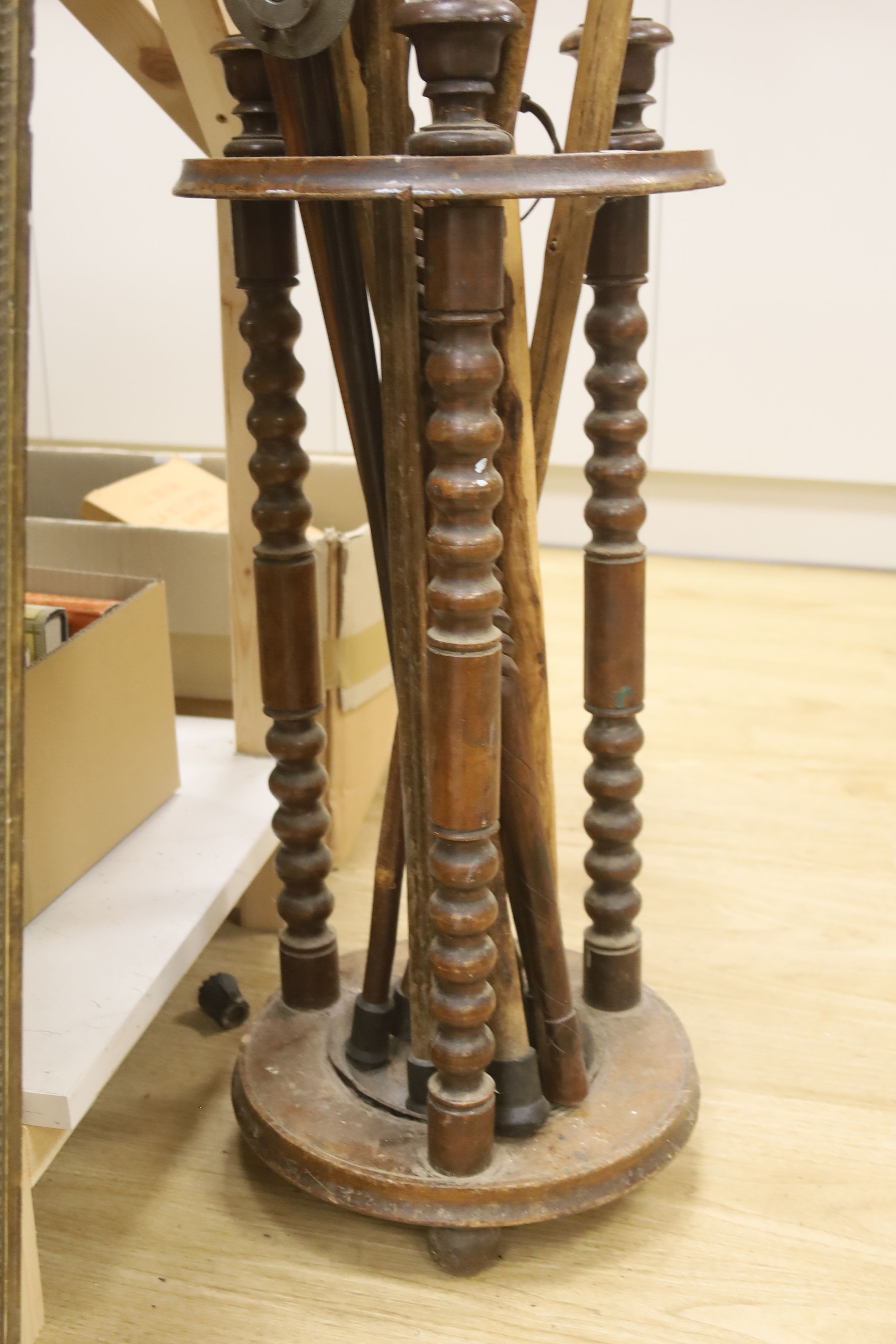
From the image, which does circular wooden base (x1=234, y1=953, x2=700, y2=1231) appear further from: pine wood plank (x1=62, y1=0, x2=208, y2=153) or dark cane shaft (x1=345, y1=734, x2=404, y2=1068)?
pine wood plank (x1=62, y1=0, x2=208, y2=153)

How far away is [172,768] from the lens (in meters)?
1.24

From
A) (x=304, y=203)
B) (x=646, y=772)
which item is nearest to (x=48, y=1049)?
(x=304, y=203)

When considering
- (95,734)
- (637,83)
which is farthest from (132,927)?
(637,83)

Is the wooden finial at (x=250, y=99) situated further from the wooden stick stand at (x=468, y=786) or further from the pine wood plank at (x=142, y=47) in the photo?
the pine wood plank at (x=142, y=47)

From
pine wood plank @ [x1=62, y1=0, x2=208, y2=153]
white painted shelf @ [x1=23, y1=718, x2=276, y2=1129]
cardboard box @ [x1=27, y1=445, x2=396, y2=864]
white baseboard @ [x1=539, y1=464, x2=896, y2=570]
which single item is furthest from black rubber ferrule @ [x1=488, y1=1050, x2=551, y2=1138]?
white baseboard @ [x1=539, y1=464, x2=896, y2=570]

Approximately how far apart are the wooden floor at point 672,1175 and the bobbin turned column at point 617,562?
0.57ft

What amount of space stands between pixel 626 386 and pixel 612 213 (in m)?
0.12

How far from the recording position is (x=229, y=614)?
1382mm

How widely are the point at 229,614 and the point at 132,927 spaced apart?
1.48 ft

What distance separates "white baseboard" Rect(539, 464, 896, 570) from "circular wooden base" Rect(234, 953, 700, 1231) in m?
1.64

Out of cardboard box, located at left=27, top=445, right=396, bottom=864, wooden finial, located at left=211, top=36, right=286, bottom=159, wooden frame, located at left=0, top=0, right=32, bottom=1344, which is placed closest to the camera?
wooden frame, located at left=0, top=0, right=32, bottom=1344

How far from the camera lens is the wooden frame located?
2.00ft

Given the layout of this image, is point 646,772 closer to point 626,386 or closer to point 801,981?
point 801,981

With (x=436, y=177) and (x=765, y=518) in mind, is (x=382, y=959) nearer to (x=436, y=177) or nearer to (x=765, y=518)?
(x=436, y=177)
